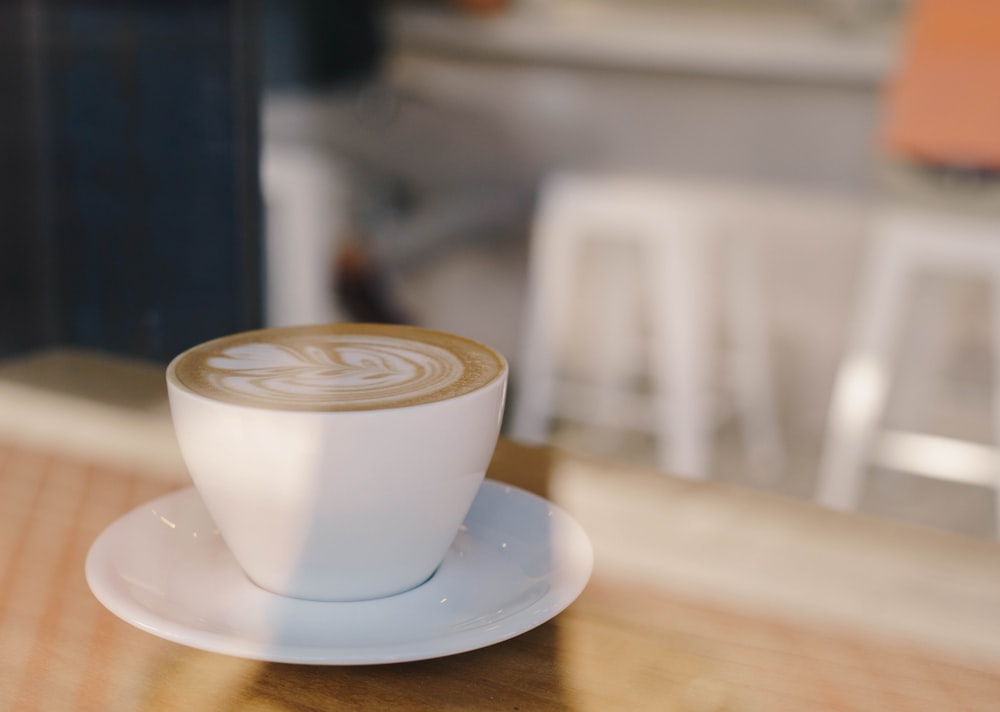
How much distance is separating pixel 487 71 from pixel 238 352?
184cm

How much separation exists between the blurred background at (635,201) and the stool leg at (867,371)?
1cm

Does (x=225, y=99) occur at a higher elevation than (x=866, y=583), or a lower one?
higher

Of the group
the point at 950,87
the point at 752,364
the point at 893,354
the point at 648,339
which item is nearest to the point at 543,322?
the point at 648,339

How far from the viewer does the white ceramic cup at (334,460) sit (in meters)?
0.33

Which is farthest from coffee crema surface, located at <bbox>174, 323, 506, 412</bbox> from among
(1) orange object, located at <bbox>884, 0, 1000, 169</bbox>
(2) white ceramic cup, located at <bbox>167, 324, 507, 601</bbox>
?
(1) orange object, located at <bbox>884, 0, 1000, 169</bbox>

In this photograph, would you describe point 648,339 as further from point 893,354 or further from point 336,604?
point 336,604

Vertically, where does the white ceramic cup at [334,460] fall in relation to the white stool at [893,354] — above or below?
above

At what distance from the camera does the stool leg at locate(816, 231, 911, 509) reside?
1.52 meters

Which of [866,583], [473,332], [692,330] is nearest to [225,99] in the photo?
[692,330]

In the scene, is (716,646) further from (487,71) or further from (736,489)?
(487,71)

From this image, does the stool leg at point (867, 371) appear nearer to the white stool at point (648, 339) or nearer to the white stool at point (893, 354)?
the white stool at point (893, 354)

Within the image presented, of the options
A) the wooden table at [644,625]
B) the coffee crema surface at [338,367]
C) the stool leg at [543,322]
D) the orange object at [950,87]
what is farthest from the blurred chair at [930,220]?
the coffee crema surface at [338,367]

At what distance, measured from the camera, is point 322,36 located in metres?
2.07

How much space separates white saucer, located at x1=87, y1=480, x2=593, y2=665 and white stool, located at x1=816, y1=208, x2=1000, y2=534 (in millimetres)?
1012
